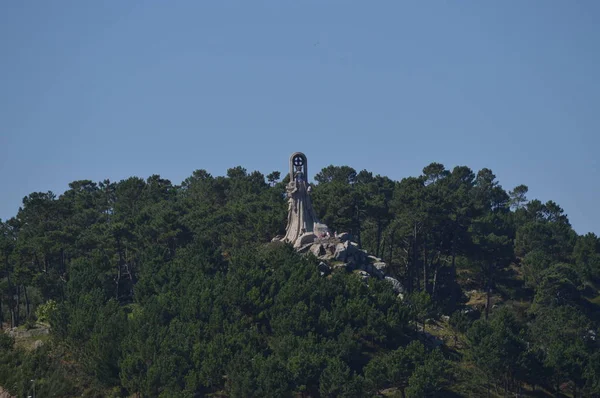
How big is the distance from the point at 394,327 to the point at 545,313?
683 inches

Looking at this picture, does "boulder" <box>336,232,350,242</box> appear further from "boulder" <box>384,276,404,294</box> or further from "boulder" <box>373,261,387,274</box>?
"boulder" <box>384,276,404,294</box>

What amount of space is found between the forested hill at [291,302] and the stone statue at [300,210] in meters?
2.73

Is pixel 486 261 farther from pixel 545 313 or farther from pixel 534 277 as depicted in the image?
pixel 545 313

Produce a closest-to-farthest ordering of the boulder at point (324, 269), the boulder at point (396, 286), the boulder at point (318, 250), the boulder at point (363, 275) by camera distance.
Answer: the boulder at point (363, 275) → the boulder at point (324, 269) → the boulder at point (396, 286) → the boulder at point (318, 250)

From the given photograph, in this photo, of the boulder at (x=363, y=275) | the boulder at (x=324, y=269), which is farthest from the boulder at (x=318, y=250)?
the boulder at (x=363, y=275)

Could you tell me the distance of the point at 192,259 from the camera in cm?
10025

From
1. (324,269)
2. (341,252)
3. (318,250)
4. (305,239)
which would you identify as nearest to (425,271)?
(341,252)

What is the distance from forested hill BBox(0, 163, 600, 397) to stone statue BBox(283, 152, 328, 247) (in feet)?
8.96

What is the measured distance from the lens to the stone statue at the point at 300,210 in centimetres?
10344

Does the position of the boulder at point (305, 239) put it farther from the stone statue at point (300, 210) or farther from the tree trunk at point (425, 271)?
the tree trunk at point (425, 271)

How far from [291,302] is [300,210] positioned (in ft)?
44.7

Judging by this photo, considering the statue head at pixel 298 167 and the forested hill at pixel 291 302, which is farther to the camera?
the statue head at pixel 298 167

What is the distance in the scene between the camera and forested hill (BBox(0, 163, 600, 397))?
278 feet

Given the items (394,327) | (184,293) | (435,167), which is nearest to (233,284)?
(184,293)
